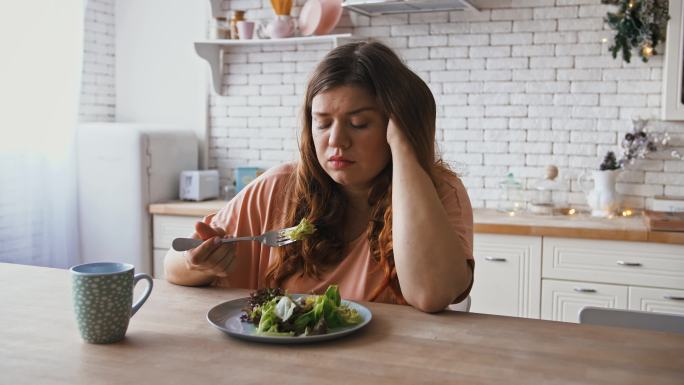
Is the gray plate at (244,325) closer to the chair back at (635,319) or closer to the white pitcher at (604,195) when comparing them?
the chair back at (635,319)

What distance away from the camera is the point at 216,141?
14.9 feet

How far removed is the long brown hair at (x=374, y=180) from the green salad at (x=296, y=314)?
37 cm

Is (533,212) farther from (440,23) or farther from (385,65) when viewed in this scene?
(385,65)

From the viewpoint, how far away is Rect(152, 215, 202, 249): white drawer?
399 centimetres

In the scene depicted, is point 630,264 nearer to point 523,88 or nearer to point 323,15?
point 523,88

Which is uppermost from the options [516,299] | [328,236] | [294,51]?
[294,51]

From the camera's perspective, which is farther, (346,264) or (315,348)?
(346,264)

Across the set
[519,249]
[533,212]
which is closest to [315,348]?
[519,249]

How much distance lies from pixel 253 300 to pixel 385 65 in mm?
699

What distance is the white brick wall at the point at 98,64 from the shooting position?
448cm

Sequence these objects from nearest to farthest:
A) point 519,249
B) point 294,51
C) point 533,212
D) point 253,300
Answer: point 253,300 < point 519,249 < point 533,212 < point 294,51

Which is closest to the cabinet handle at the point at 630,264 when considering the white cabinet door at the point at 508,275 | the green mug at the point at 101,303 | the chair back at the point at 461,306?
the white cabinet door at the point at 508,275

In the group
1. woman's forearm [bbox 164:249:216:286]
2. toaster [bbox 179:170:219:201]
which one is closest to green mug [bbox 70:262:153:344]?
woman's forearm [bbox 164:249:216:286]

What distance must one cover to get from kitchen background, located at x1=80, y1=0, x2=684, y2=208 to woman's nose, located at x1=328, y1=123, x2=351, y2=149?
5.78ft
